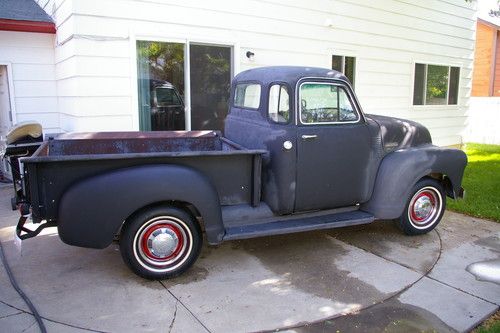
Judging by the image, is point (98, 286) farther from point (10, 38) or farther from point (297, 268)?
point (10, 38)

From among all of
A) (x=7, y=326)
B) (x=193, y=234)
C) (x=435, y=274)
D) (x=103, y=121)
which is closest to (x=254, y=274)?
(x=193, y=234)

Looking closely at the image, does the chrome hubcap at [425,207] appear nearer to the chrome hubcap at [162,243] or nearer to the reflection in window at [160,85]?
the chrome hubcap at [162,243]

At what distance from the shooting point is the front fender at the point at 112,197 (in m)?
3.81

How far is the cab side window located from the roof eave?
4.79m

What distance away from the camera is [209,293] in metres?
4.01

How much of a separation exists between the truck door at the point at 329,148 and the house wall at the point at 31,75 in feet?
17.4

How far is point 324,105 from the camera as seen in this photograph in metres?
4.84

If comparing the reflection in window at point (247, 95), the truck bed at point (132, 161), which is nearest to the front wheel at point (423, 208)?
the truck bed at point (132, 161)

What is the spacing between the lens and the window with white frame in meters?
11.8

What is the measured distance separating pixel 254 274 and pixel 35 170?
7.37 ft

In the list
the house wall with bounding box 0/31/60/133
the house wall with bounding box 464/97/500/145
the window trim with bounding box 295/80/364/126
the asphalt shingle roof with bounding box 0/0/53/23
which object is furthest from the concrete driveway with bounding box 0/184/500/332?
the house wall with bounding box 464/97/500/145

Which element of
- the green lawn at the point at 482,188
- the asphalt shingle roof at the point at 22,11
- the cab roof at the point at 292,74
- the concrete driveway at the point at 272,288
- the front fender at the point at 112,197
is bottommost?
the concrete driveway at the point at 272,288

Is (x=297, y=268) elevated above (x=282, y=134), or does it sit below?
below

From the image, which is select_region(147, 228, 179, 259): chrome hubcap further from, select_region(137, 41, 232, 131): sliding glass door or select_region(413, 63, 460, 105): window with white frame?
select_region(413, 63, 460, 105): window with white frame
